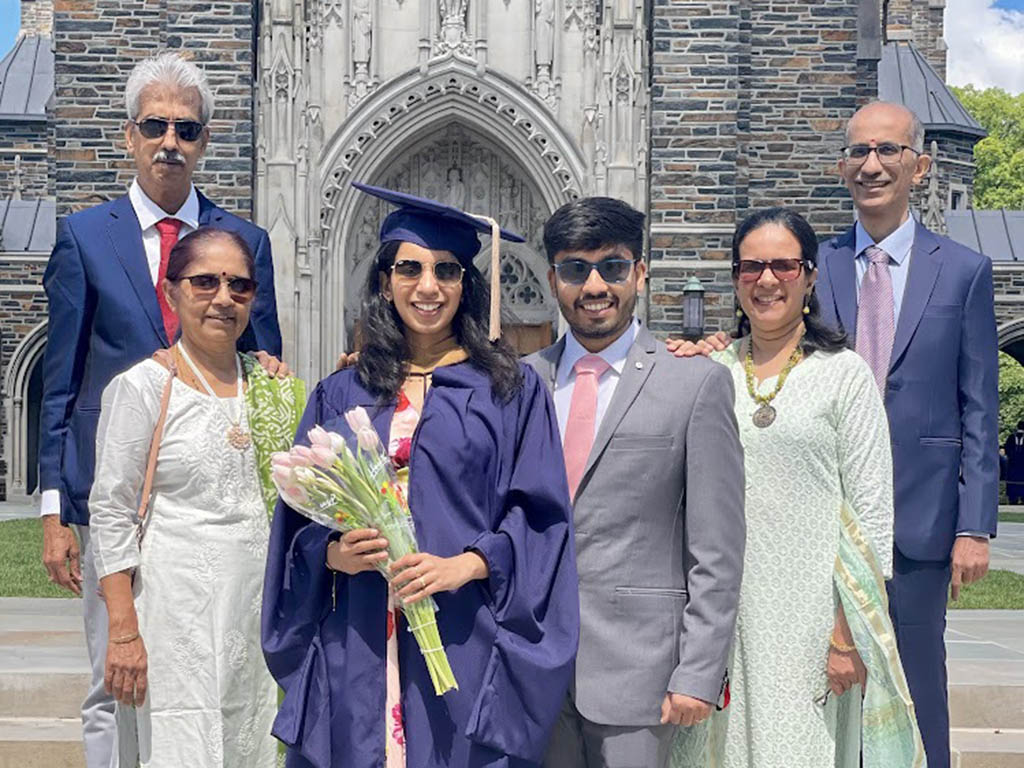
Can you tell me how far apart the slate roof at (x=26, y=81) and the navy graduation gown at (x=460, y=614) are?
2663cm

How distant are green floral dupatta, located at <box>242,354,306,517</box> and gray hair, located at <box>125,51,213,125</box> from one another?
752mm

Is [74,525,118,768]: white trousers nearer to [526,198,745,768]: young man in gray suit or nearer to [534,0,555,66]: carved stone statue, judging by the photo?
[526,198,745,768]: young man in gray suit

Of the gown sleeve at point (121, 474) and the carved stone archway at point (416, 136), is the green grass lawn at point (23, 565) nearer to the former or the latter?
the carved stone archway at point (416, 136)

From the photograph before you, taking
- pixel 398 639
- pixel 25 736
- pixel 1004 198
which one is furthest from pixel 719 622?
pixel 1004 198

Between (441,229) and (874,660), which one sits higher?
(441,229)

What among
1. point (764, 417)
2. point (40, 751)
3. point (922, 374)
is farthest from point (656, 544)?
point (40, 751)

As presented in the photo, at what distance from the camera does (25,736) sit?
18.0 feet

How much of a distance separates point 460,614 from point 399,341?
58cm

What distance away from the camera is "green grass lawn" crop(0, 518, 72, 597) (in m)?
9.25

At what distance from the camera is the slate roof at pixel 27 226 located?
24.0m

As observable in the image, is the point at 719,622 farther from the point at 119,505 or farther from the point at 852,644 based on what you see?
the point at 119,505

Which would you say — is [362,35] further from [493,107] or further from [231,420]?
[231,420]

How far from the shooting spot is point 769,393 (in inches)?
134

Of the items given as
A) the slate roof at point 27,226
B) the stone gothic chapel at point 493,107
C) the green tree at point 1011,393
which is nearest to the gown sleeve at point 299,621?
the stone gothic chapel at point 493,107
